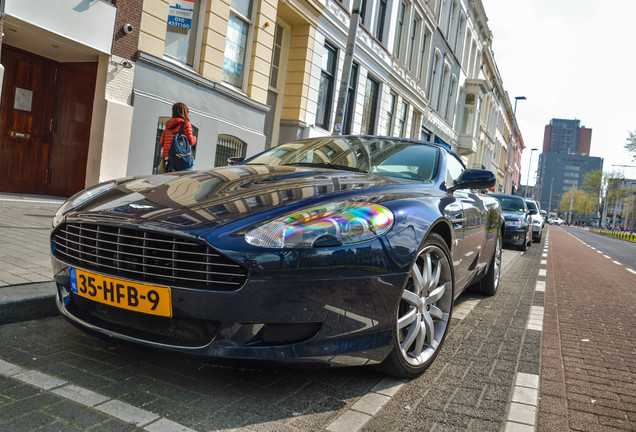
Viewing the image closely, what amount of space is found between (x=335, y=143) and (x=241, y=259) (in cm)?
227

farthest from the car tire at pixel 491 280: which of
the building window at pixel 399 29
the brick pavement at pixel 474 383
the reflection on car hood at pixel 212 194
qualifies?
the building window at pixel 399 29

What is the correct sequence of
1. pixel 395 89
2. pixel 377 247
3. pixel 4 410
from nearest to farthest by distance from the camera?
pixel 4 410 < pixel 377 247 < pixel 395 89

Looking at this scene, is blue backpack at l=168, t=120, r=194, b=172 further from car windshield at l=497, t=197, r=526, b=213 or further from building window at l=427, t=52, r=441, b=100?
building window at l=427, t=52, r=441, b=100

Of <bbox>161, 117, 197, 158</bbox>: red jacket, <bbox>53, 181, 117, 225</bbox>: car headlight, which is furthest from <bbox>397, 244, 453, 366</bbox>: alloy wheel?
<bbox>161, 117, 197, 158</bbox>: red jacket

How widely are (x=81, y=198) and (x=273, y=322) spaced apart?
1.45 m

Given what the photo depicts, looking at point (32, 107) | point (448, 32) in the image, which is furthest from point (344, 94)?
point (448, 32)

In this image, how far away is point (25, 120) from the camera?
29.6 ft

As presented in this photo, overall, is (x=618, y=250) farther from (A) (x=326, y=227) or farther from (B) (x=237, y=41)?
(A) (x=326, y=227)

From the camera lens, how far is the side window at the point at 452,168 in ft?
13.1

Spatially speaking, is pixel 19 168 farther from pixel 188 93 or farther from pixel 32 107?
pixel 188 93

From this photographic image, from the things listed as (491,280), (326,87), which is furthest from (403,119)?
(491,280)

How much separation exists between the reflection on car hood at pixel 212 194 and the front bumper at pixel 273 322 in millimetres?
361

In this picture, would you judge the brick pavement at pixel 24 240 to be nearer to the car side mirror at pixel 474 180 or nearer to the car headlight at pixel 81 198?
the car headlight at pixel 81 198

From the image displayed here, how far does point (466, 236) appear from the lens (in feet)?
12.7
